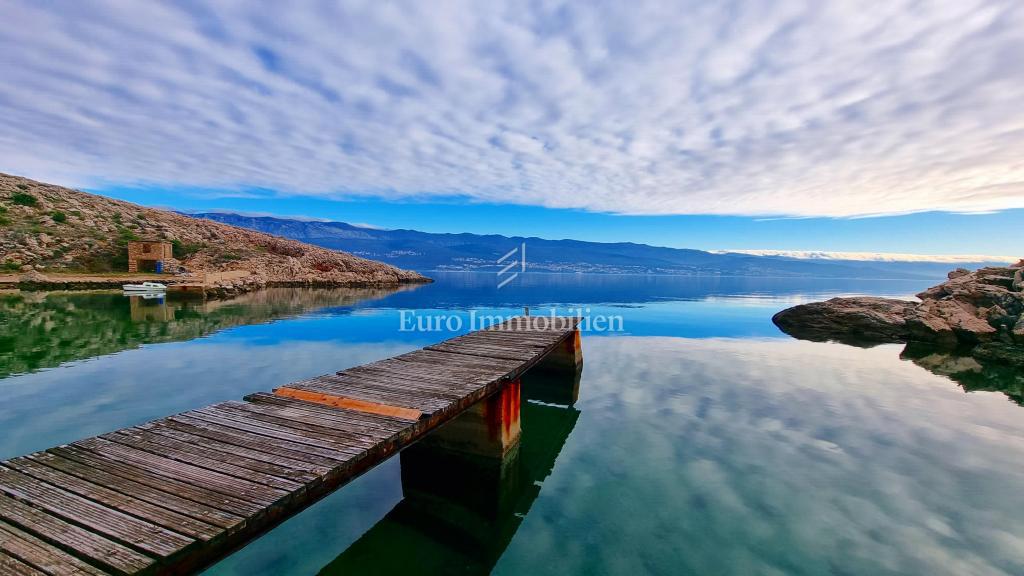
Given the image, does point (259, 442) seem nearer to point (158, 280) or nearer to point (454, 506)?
point (454, 506)

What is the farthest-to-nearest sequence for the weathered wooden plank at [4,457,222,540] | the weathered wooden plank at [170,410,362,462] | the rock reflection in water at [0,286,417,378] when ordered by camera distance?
the rock reflection in water at [0,286,417,378]
the weathered wooden plank at [170,410,362,462]
the weathered wooden plank at [4,457,222,540]

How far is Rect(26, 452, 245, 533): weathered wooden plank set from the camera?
4.34 metres

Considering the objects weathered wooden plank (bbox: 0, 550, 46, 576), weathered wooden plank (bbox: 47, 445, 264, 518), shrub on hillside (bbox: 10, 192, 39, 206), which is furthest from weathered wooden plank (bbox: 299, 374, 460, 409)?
shrub on hillside (bbox: 10, 192, 39, 206)

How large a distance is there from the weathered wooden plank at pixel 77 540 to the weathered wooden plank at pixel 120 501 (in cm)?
35

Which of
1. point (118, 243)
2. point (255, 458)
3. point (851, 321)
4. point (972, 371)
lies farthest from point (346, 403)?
point (118, 243)

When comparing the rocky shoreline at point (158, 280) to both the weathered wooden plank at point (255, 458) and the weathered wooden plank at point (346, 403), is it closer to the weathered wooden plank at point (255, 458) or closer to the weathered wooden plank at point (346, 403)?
the weathered wooden plank at point (346, 403)

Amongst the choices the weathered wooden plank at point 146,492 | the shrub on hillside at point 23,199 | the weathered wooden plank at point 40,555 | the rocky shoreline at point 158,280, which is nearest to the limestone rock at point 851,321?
the weathered wooden plank at point 146,492

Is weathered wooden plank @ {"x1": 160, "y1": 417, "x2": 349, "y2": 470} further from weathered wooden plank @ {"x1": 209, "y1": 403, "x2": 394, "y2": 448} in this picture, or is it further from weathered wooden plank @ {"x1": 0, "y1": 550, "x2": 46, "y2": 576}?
weathered wooden plank @ {"x1": 0, "y1": 550, "x2": 46, "y2": 576}

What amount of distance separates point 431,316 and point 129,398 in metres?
29.7

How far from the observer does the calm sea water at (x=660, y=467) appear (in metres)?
7.73

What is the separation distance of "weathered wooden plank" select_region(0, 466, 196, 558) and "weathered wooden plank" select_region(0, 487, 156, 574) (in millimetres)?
53

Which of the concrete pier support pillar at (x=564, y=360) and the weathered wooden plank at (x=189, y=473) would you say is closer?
the weathered wooden plank at (x=189, y=473)

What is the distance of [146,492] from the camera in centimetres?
488

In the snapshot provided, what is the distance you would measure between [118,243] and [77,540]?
89360 mm
